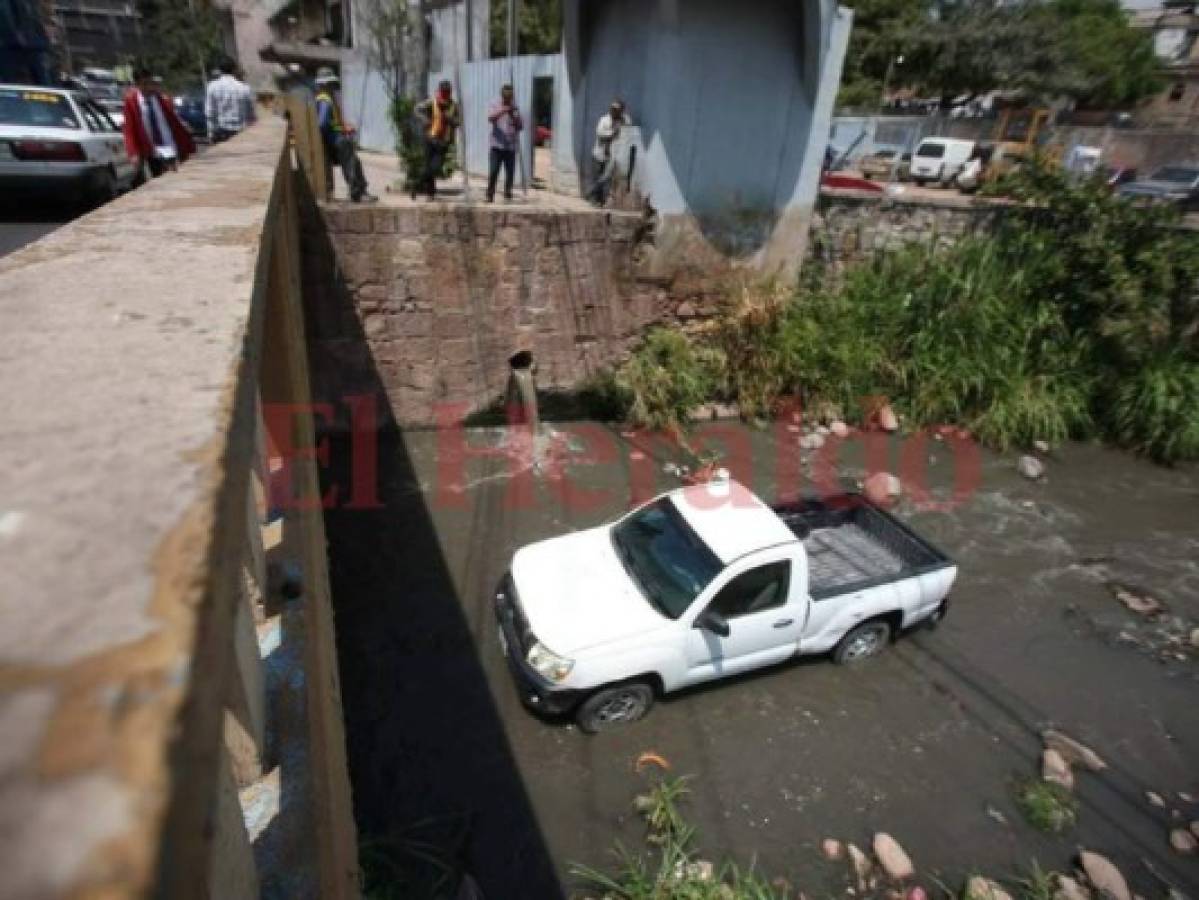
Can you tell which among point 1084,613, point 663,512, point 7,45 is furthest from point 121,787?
point 7,45

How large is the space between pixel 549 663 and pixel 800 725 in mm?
2020

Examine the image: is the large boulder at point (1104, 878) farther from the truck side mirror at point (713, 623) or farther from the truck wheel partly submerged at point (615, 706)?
the truck wheel partly submerged at point (615, 706)

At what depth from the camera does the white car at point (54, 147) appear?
7.87m

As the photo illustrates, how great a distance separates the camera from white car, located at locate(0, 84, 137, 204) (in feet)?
25.8

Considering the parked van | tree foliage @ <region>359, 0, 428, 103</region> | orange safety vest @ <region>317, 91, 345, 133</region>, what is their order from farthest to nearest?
1. the parked van
2. tree foliage @ <region>359, 0, 428, 103</region>
3. orange safety vest @ <region>317, 91, 345, 133</region>

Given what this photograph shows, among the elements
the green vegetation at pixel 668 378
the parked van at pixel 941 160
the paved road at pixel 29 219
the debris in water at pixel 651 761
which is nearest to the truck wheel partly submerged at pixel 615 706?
the debris in water at pixel 651 761

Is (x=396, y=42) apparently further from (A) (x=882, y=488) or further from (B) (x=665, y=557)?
(B) (x=665, y=557)

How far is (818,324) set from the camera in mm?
9547

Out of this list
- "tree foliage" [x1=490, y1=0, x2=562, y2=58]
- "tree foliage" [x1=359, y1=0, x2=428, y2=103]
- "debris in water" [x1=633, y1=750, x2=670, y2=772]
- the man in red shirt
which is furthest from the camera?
"tree foliage" [x1=490, y1=0, x2=562, y2=58]

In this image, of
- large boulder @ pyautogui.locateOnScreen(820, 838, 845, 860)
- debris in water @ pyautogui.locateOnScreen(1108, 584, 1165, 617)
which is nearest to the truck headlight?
large boulder @ pyautogui.locateOnScreen(820, 838, 845, 860)

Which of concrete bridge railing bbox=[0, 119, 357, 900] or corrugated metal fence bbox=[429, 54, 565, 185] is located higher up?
corrugated metal fence bbox=[429, 54, 565, 185]

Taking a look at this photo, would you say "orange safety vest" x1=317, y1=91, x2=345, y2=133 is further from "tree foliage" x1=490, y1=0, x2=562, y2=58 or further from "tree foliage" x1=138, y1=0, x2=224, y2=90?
"tree foliage" x1=138, y1=0, x2=224, y2=90

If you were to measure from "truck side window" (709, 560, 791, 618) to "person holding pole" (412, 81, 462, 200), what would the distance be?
713 cm

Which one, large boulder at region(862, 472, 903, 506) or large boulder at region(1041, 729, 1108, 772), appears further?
large boulder at region(862, 472, 903, 506)
